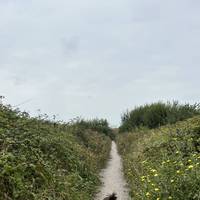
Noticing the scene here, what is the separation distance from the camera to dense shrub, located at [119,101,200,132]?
107 ft

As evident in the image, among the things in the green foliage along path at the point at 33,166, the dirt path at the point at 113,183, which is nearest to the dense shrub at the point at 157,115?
the dirt path at the point at 113,183

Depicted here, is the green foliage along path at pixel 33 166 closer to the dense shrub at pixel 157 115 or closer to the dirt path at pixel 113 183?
the dirt path at pixel 113 183

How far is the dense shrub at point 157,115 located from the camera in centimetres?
3275

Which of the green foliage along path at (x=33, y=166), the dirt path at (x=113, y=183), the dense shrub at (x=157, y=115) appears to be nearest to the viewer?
the green foliage along path at (x=33, y=166)

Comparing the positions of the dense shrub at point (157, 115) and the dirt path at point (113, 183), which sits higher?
the dense shrub at point (157, 115)

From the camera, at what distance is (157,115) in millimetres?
38438

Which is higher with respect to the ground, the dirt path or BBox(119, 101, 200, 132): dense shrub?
BBox(119, 101, 200, 132): dense shrub

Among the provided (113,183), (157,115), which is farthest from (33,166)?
(157,115)

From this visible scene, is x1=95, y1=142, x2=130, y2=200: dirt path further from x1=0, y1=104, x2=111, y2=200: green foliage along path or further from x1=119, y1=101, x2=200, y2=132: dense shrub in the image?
x1=119, y1=101, x2=200, y2=132: dense shrub

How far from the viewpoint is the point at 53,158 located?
13.8m

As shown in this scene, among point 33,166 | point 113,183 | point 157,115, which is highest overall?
point 157,115

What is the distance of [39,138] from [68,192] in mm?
3231

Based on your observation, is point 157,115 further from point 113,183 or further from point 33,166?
point 33,166

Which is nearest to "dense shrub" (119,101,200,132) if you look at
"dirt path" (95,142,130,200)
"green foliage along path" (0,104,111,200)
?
"dirt path" (95,142,130,200)
